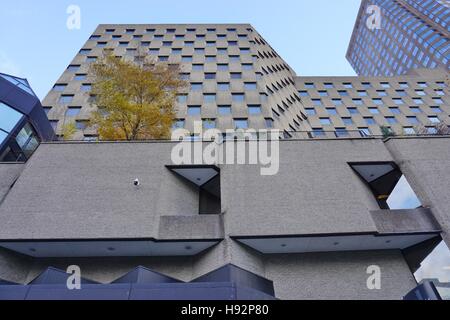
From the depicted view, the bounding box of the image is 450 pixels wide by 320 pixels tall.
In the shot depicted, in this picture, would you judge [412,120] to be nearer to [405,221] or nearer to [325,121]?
[325,121]

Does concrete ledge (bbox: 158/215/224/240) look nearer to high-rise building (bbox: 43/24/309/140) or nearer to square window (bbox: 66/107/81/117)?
high-rise building (bbox: 43/24/309/140)

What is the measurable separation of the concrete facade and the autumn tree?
5.04 meters

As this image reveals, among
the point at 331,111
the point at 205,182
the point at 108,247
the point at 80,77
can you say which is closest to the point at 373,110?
the point at 331,111

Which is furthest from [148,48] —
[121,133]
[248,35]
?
[121,133]

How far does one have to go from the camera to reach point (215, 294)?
9789 mm

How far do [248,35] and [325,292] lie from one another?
34506mm

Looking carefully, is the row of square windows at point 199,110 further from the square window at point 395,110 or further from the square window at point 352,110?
the square window at point 395,110

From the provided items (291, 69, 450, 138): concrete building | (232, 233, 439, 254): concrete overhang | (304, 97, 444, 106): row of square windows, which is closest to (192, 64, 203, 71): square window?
(291, 69, 450, 138): concrete building

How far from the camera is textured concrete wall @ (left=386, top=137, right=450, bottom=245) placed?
1321 cm

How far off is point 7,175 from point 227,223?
1235cm

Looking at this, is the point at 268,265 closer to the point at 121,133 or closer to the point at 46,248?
the point at 46,248

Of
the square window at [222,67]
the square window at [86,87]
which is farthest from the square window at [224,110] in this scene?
the square window at [86,87]

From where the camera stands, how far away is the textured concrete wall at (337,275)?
489 inches

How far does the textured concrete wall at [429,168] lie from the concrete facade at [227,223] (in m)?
0.07
